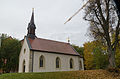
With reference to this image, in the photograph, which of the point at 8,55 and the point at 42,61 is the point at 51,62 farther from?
the point at 8,55

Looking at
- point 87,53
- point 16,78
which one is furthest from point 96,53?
point 16,78

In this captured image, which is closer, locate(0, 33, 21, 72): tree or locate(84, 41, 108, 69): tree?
locate(0, 33, 21, 72): tree

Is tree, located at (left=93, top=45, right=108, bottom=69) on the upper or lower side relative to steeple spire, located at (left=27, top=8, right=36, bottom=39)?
lower

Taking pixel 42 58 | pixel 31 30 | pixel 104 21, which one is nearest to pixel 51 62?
pixel 42 58

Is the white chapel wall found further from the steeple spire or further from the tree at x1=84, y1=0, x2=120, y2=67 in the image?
the tree at x1=84, y1=0, x2=120, y2=67

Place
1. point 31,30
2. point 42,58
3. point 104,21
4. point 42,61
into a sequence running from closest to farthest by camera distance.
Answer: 1. point 104,21
2. point 42,61
3. point 42,58
4. point 31,30

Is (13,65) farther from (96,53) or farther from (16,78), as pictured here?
(96,53)

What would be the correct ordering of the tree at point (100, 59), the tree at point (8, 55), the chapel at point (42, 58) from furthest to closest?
1. the tree at point (100, 59)
2. the tree at point (8, 55)
3. the chapel at point (42, 58)

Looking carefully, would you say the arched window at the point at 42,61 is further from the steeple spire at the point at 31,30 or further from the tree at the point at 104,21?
the tree at the point at 104,21

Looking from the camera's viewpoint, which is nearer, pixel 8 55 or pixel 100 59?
pixel 8 55

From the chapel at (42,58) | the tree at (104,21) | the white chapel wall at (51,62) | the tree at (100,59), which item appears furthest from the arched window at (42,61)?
the tree at (100,59)

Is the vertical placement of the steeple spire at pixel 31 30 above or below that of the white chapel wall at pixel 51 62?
above

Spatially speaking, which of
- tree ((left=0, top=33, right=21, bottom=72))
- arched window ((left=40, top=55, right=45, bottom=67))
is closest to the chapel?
arched window ((left=40, top=55, right=45, bottom=67))

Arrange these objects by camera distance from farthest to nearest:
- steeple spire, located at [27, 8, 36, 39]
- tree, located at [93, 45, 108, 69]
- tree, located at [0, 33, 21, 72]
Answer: tree, located at [93, 45, 108, 69] < tree, located at [0, 33, 21, 72] < steeple spire, located at [27, 8, 36, 39]
